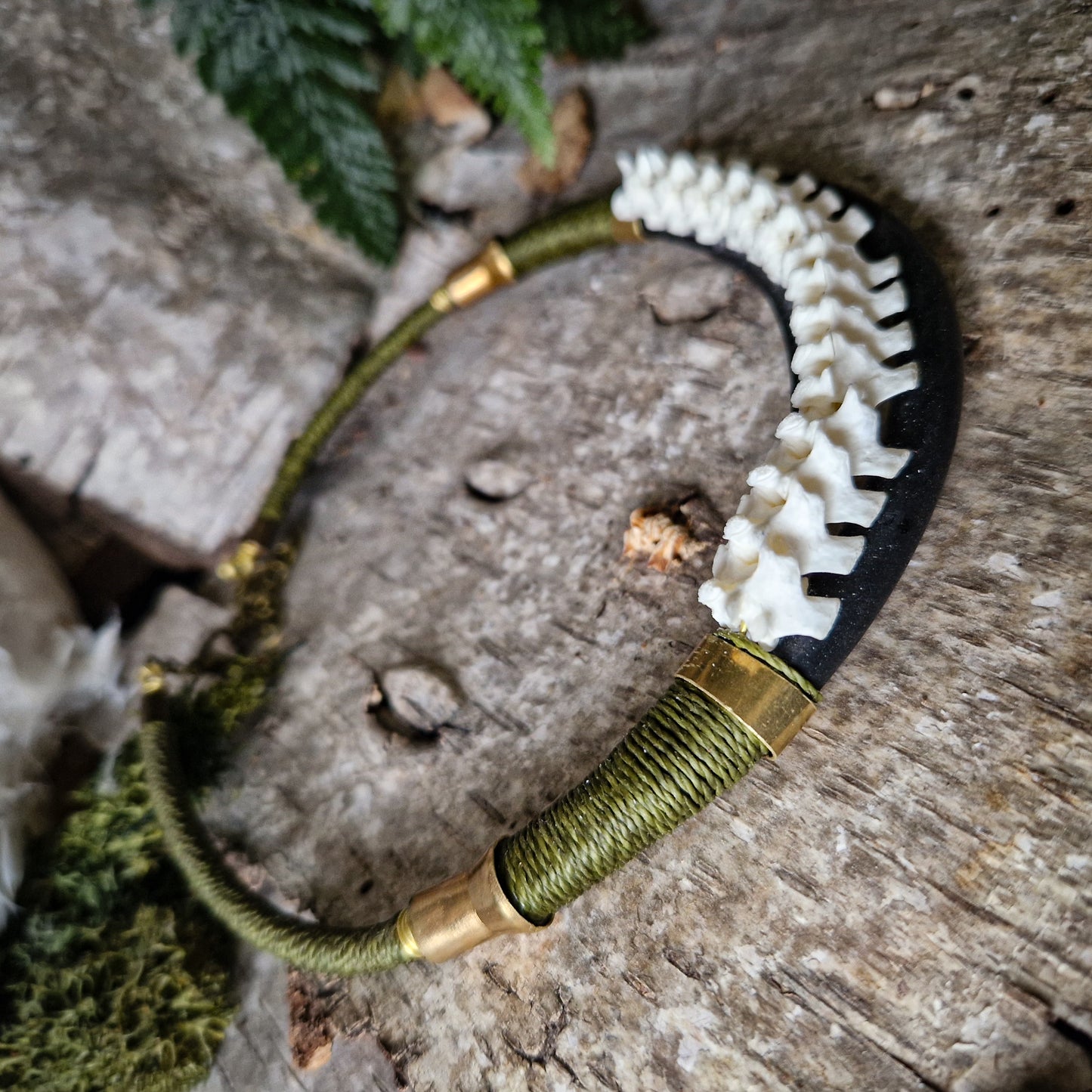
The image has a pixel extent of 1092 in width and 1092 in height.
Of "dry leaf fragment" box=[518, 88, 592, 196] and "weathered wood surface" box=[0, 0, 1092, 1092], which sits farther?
"dry leaf fragment" box=[518, 88, 592, 196]

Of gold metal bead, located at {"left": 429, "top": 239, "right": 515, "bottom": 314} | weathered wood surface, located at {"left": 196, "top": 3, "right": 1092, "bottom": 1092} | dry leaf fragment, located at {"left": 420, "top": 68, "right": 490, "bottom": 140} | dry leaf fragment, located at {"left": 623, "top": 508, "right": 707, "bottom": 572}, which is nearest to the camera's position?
weathered wood surface, located at {"left": 196, "top": 3, "right": 1092, "bottom": 1092}

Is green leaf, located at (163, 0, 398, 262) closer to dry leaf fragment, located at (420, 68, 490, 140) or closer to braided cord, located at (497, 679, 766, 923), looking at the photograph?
dry leaf fragment, located at (420, 68, 490, 140)

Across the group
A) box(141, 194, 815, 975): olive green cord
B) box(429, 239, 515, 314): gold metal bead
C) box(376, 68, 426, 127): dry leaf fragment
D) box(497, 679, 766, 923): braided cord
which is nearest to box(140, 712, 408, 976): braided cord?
box(141, 194, 815, 975): olive green cord

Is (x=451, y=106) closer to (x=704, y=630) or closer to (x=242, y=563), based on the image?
(x=242, y=563)

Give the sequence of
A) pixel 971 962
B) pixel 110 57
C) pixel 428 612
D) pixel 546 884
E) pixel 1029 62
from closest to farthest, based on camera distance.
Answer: pixel 971 962, pixel 546 884, pixel 1029 62, pixel 428 612, pixel 110 57

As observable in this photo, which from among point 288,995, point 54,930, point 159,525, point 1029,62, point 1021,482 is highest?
point 1029,62

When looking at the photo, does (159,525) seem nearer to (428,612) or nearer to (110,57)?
(428,612)

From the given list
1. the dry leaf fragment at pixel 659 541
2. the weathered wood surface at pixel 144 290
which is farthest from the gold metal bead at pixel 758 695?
the weathered wood surface at pixel 144 290

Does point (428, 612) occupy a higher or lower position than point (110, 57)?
lower

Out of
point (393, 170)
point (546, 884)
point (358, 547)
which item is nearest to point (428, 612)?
point (358, 547)
